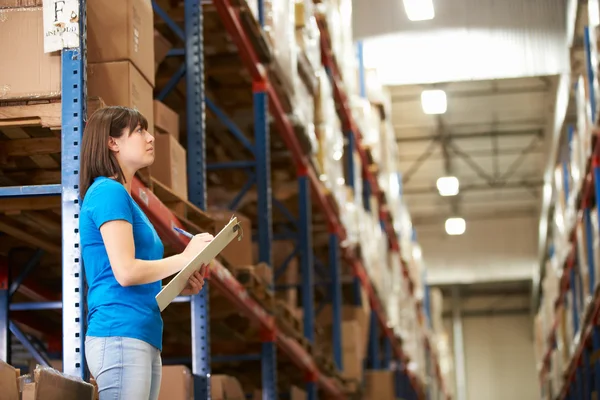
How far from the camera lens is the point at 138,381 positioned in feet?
10.2

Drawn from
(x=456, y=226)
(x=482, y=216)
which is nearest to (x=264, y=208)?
(x=456, y=226)

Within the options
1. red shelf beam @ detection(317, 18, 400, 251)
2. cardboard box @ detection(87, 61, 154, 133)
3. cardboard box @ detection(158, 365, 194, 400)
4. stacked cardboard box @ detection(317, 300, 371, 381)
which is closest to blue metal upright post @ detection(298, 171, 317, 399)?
stacked cardboard box @ detection(317, 300, 371, 381)

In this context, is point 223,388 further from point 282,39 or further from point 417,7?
point 417,7

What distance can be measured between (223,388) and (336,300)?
4.63 meters

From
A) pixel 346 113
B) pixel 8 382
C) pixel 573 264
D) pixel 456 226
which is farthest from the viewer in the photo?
pixel 456 226

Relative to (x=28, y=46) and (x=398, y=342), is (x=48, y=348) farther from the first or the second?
(x=398, y=342)

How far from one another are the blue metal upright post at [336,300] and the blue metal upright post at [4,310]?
205 inches

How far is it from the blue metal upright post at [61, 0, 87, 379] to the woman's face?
1.59ft

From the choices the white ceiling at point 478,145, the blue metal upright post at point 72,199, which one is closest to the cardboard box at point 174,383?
the blue metal upright post at point 72,199

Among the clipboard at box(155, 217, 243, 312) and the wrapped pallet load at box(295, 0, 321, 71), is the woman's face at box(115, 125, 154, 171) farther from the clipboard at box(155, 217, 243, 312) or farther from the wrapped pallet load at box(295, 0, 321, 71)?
Result: the wrapped pallet load at box(295, 0, 321, 71)

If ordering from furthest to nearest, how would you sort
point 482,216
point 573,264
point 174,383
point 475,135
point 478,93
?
1. point 482,216
2. point 475,135
3. point 478,93
4. point 573,264
5. point 174,383

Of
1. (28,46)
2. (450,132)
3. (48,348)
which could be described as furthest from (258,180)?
(450,132)

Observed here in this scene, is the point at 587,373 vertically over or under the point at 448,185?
under

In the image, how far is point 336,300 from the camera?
35.2 ft
